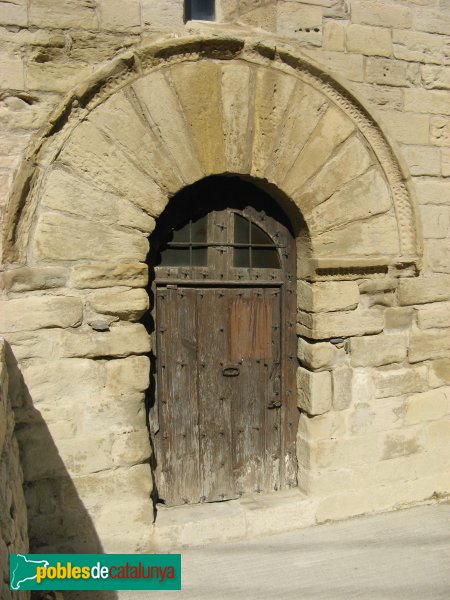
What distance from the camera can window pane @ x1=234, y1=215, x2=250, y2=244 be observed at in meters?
3.56

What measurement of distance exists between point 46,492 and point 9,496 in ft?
2.37

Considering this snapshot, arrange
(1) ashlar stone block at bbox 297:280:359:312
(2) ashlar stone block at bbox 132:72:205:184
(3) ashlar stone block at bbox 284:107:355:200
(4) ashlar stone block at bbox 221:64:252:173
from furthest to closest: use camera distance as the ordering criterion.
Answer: (1) ashlar stone block at bbox 297:280:359:312, (3) ashlar stone block at bbox 284:107:355:200, (4) ashlar stone block at bbox 221:64:252:173, (2) ashlar stone block at bbox 132:72:205:184

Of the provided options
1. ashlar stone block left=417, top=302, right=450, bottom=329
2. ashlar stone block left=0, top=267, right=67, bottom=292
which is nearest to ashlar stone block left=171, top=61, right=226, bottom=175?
ashlar stone block left=0, top=267, right=67, bottom=292

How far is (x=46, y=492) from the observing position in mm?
3000

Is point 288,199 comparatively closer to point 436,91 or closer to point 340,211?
point 340,211

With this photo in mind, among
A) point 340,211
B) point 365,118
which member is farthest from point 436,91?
point 340,211

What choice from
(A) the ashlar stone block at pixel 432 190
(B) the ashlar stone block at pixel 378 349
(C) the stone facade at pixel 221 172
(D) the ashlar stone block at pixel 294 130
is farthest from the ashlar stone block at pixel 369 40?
(B) the ashlar stone block at pixel 378 349

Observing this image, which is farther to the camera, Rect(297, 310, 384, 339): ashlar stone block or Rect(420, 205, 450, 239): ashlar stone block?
Rect(420, 205, 450, 239): ashlar stone block

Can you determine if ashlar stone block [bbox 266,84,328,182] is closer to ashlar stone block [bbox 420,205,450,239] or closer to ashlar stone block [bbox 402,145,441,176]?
ashlar stone block [bbox 402,145,441,176]

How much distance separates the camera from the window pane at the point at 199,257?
137 inches

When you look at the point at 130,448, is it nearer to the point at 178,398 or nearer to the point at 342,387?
the point at 178,398

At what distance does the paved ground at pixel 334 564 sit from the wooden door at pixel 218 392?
0.43m

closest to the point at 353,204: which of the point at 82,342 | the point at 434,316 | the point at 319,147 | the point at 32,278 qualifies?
the point at 319,147

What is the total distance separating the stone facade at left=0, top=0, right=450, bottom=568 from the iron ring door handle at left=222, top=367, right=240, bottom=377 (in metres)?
0.43
